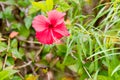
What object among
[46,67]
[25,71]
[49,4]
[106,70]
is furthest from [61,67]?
[49,4]

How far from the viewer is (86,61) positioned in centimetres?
152

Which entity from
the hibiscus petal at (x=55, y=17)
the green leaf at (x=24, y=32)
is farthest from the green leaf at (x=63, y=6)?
the green leaf at (x=24, y=32)

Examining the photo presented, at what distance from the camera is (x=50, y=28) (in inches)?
50.2

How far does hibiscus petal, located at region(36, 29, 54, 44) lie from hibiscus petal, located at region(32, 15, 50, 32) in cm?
2

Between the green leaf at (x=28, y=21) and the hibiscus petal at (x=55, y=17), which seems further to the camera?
the green leaf at (x=28, y=21)

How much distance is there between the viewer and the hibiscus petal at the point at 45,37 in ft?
4.09

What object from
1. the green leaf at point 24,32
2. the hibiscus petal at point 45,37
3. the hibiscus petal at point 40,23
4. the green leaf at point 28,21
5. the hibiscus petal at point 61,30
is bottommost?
the green leaf at point 24,32

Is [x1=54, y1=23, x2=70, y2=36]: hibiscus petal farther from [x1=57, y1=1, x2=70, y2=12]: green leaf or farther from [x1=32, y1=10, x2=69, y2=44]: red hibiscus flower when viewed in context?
[x1=57, y1=1, x2=70, y2=12]: green leaf

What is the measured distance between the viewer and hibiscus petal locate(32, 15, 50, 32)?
125 cm

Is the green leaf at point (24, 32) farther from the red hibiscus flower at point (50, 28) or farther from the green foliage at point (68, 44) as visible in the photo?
the red hibiscus flower at point (50, 28)

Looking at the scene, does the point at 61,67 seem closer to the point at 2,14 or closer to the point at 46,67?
the point at 46,67

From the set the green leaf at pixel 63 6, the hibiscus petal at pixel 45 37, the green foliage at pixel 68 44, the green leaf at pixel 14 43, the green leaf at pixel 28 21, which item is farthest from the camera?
the green leaf at pixel 28 21

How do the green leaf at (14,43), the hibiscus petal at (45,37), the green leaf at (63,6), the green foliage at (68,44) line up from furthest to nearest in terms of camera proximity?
the green leaf at (14,43) → the green leaf at (63,6) → the green foliage at (68,44) → the hibiscus petal at (45,37)

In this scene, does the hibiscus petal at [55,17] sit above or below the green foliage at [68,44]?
above
